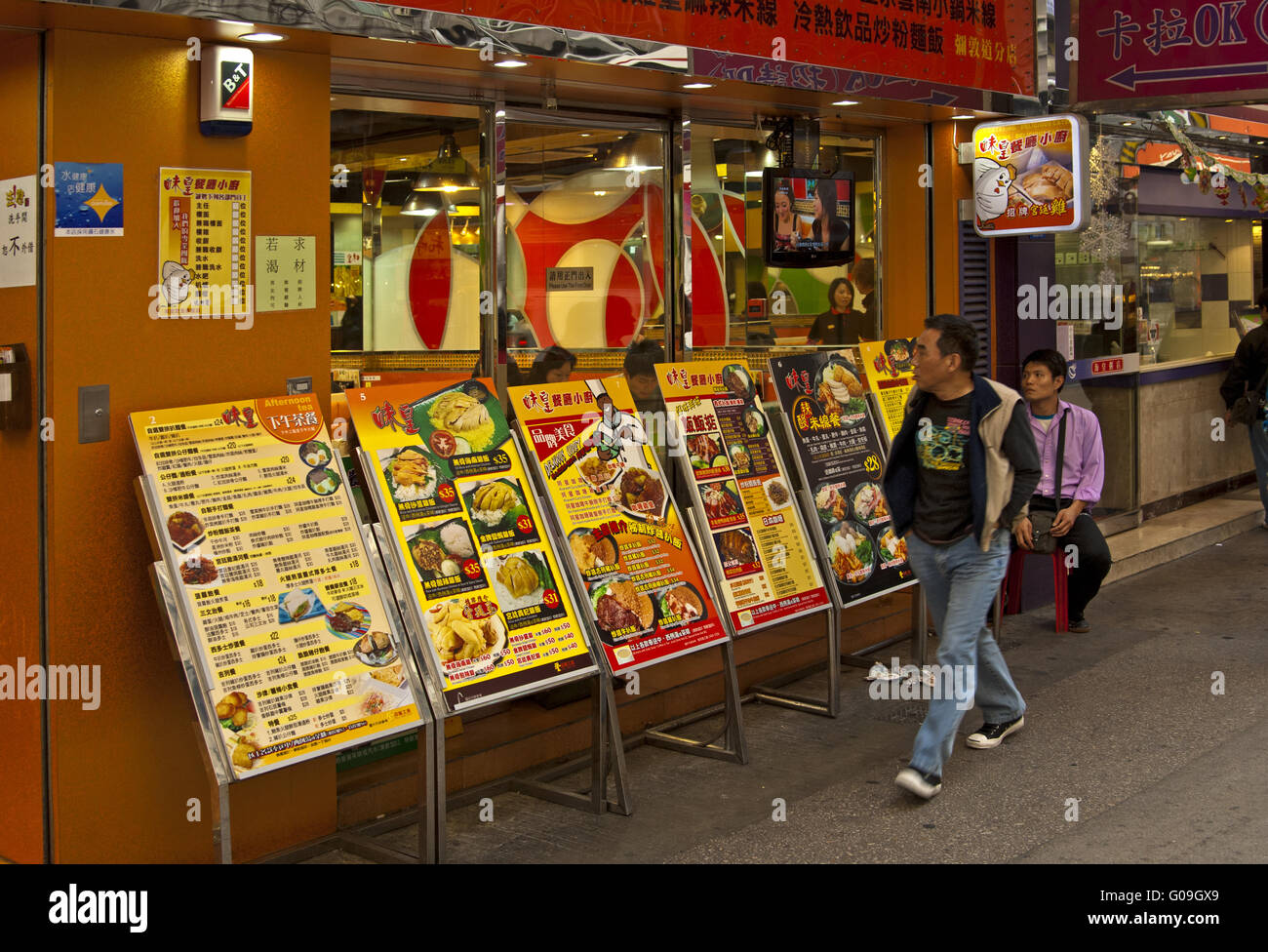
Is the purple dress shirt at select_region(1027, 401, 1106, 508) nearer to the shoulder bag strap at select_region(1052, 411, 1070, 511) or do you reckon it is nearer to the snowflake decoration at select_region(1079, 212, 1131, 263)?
the shoulder bag strap at select_region(1052, 411, 1070, 511)

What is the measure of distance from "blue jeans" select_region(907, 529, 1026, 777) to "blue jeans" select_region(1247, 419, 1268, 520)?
623 centimetres

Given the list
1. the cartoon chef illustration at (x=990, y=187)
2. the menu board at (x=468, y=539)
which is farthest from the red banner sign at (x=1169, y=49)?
the menu board at (x=468, y=539)

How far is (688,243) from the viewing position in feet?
23.0

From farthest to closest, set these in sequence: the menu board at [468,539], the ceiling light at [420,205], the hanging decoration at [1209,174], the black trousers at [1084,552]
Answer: the hanging decoration at [1209,174], the black trousers at [1084,552], the ceiling light at [420,205], the menu board at [468,539]

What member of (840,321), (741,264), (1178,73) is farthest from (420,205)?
(1178,73)

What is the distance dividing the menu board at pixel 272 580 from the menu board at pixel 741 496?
1864 millimetres

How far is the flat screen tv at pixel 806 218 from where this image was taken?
7328 mm

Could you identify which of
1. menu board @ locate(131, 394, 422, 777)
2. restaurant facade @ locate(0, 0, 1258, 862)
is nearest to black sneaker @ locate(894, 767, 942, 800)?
restaurant facade @ locate(0, 0, 1258, 862)

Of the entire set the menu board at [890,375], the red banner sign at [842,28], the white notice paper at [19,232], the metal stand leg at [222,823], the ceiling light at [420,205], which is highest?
the red banner sign at [842,28]

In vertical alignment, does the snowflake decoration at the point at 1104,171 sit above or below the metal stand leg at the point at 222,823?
above

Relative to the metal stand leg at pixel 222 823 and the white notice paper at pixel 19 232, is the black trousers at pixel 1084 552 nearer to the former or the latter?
the metal stand leg at pixel 222 823

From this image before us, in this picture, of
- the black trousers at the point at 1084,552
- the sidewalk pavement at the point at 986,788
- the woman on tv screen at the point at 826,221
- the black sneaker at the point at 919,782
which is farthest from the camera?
the black trousers at the point at 1084,552

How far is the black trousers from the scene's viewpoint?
7957mm

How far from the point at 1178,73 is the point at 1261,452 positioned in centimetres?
424
